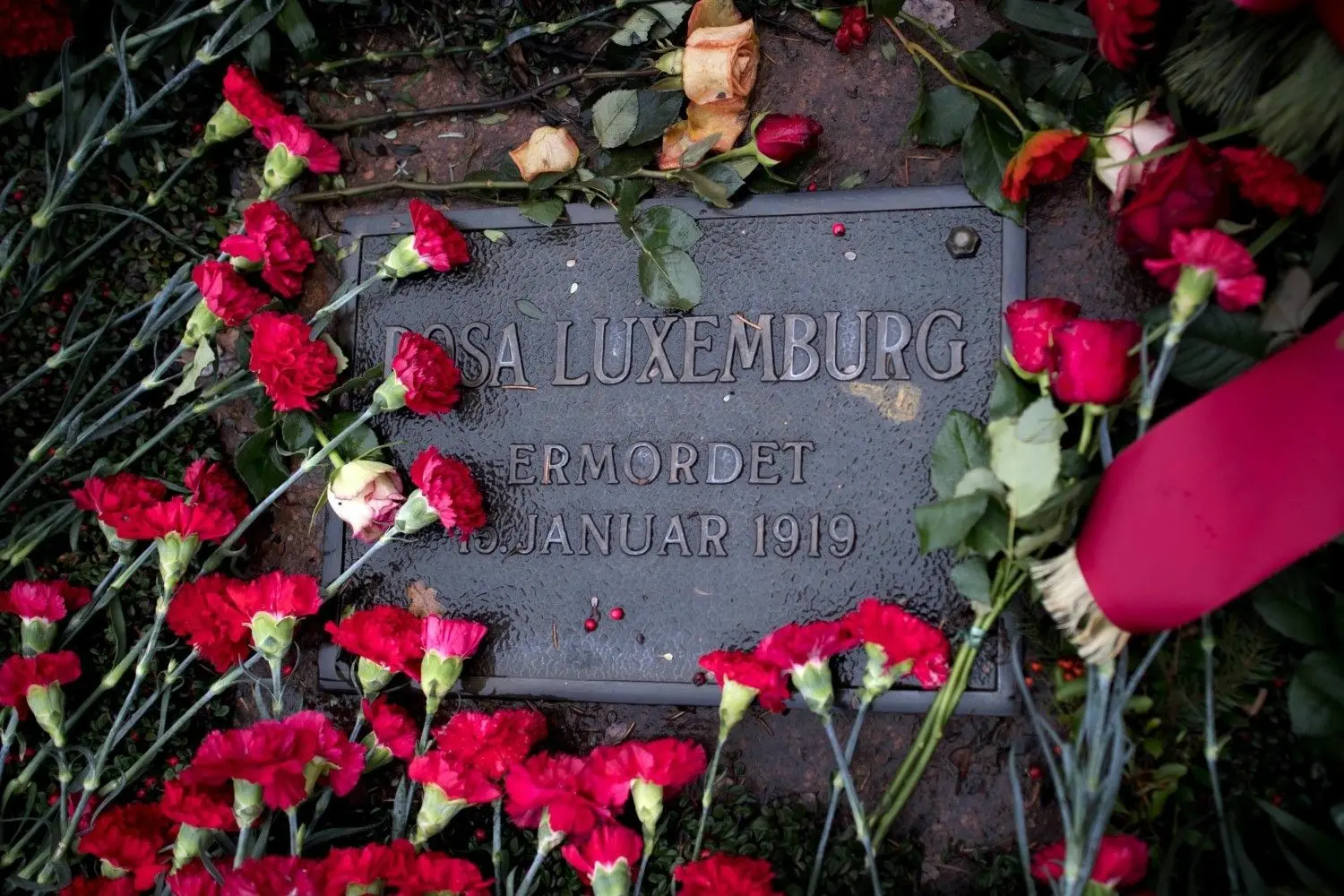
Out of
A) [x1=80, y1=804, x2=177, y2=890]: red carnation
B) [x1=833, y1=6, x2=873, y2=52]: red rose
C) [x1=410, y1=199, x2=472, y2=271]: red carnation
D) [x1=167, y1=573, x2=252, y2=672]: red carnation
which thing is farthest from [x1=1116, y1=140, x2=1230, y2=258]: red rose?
[x1=80, y1=804, x2=177, y2=890]: red carnation

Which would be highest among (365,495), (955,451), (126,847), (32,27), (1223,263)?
(32,27)

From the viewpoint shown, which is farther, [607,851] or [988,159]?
[988,159]

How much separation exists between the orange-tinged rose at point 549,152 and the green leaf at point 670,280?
223 mm

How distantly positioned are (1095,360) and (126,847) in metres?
1.50

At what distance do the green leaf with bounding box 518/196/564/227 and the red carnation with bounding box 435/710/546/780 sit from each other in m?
0.79

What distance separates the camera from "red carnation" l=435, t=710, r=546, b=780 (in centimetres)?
149

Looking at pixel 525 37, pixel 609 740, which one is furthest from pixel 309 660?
pixel 525 37

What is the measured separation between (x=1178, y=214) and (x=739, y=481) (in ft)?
2.30

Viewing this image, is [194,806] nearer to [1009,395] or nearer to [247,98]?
[247,98]

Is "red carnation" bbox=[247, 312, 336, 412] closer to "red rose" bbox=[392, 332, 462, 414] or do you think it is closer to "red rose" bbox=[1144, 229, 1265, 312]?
"red rose" bbox=[392, 332, 462, 414]

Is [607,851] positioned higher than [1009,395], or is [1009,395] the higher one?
[1009,395]

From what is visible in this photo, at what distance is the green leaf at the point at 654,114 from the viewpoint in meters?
1.67

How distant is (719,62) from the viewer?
1.63m

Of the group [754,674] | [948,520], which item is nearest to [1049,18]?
[948,520]
